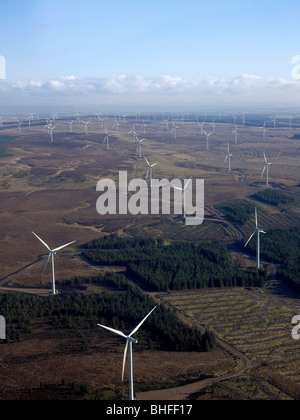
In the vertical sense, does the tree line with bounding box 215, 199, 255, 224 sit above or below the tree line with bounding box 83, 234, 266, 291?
above

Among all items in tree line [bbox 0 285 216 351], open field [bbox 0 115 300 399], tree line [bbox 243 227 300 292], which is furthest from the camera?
tree line [bbox 243 227 300 292]

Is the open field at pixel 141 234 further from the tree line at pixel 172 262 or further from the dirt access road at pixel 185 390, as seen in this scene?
the tree line at pixel 172 262

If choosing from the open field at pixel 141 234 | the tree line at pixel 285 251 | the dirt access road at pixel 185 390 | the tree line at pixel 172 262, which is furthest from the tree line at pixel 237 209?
the dirt access road at pixel 185 390

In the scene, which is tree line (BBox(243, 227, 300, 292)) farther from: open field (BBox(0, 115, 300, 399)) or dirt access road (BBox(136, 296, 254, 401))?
dirt access road (BBox(136, 296, 254, 401))

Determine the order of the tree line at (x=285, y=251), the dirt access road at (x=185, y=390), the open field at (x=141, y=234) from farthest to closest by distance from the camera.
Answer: the tree line at (x=285, y=251), the open field at (x=141, y=234), the dirt access road at (x=185, y=390)

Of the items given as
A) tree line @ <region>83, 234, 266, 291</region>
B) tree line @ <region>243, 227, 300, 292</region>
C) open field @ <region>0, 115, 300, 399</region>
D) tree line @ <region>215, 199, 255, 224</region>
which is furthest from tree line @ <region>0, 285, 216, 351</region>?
tree line @ <region>215, 199, 255, 224</region>

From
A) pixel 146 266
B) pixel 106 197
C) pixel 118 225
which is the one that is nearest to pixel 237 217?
pixel 118 225

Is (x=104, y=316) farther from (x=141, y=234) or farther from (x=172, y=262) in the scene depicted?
(x=141, y=234)

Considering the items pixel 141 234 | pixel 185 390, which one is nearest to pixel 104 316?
pixel 185 390
